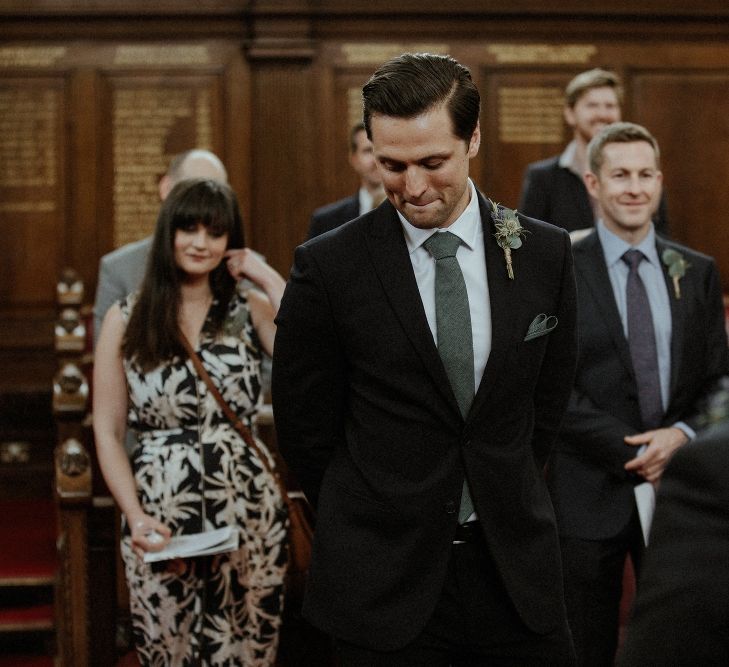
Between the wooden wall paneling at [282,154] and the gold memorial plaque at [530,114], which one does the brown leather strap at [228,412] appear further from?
the gold memorial plaque at [530,114]

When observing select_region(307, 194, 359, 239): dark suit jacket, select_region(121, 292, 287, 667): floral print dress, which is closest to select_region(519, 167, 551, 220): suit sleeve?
select_region(307, 194, 359, 239): dark suit jacket

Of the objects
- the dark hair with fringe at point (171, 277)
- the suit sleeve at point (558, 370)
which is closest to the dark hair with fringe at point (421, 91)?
the suit sleeve at point (558, 370)

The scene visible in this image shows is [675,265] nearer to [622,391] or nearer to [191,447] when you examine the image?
[622,391]

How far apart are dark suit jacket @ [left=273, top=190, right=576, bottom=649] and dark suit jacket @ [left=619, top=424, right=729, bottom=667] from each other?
3.27 ft

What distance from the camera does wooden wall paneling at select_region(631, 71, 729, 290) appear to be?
6641mm

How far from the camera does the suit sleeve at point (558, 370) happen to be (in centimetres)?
243

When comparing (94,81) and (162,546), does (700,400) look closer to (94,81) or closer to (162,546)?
(162,546)

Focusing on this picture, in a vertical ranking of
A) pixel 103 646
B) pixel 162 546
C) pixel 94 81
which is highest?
pixel 94 81

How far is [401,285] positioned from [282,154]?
4.37m

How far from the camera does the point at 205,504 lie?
3.44 m

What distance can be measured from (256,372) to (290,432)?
3.52 ft

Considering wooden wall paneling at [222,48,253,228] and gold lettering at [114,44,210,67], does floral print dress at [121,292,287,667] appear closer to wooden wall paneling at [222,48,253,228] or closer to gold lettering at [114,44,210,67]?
wooden wall paneling at [222,48,253,228]

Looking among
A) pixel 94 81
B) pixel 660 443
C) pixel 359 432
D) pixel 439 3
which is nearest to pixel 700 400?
pixel 660 443

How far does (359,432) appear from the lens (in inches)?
91.1
